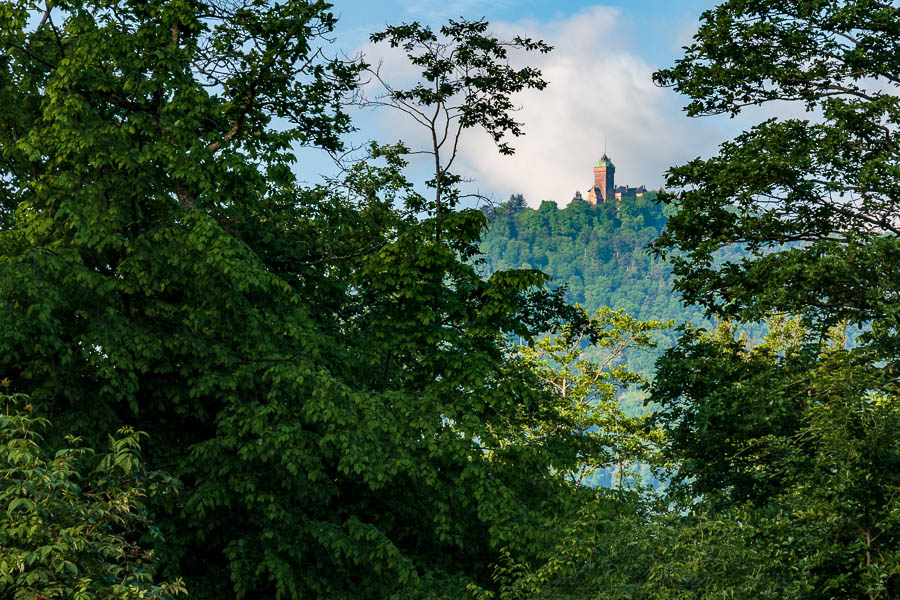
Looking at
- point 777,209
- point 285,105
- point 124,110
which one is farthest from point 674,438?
point 124,110

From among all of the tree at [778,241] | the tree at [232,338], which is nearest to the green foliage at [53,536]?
the tree at [232,338]

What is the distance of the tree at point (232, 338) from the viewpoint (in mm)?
13078

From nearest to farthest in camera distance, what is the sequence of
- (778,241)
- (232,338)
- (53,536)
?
(53,536) → (232,338) → (778,241)

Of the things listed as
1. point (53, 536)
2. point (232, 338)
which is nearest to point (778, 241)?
point (232, 338)

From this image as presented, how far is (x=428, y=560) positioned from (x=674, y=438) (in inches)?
222

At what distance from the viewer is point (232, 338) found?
47.7 ft

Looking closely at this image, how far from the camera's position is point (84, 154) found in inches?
534

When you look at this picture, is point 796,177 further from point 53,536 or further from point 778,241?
point 53,536

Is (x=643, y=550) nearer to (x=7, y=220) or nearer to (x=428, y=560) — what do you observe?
(x=428, y=560)

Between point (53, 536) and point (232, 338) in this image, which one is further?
point (232, 338)

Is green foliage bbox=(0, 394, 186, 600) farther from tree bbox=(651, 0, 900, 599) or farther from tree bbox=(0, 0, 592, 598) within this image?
tree bbox=(651, 0, 900, 599)

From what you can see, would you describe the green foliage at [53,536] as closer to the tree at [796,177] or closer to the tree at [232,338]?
the tree at [232,338]

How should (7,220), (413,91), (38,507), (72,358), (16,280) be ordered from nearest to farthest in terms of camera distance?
(38,507) < (16,280) < (72,358) < (7,220) < (413,91)

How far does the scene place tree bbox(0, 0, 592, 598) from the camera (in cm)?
1308
